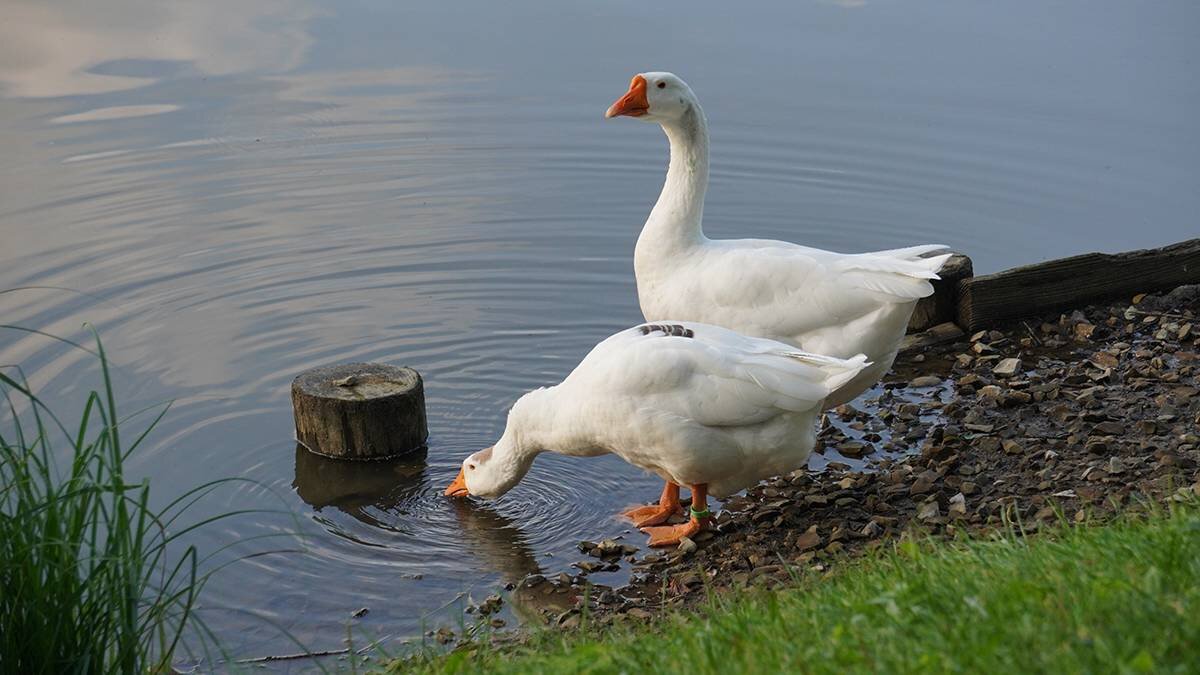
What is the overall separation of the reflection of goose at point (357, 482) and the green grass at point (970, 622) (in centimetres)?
280

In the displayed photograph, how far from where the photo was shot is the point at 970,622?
3.36m

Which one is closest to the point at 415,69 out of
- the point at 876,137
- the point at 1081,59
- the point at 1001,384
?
the point at 876,137

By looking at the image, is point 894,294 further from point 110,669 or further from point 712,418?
point 110,669

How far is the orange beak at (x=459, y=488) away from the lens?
23.4 feet

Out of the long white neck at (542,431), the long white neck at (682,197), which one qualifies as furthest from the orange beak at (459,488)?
the long white neck at (682,197)

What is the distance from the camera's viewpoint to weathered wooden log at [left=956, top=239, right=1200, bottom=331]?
346 inches

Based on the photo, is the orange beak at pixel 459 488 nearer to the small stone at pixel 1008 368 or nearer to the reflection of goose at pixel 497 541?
the reflection of goose at pixel 497 541

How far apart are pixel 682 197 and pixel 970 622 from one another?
4732 millimetres

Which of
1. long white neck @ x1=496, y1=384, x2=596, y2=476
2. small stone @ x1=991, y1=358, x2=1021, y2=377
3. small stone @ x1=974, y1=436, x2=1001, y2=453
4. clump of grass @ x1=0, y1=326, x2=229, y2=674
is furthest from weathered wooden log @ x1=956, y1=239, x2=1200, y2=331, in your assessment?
clump of grass @ x1=0, y1=326, x2=229, y2=674

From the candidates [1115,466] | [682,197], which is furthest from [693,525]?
[682,197]

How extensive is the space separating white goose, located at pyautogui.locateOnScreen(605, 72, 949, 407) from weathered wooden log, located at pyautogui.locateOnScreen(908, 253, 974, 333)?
1.50m

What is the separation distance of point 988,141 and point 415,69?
647 centimetres

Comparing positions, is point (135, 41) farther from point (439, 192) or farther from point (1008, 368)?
point (1008, 368)

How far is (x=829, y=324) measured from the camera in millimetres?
7055
